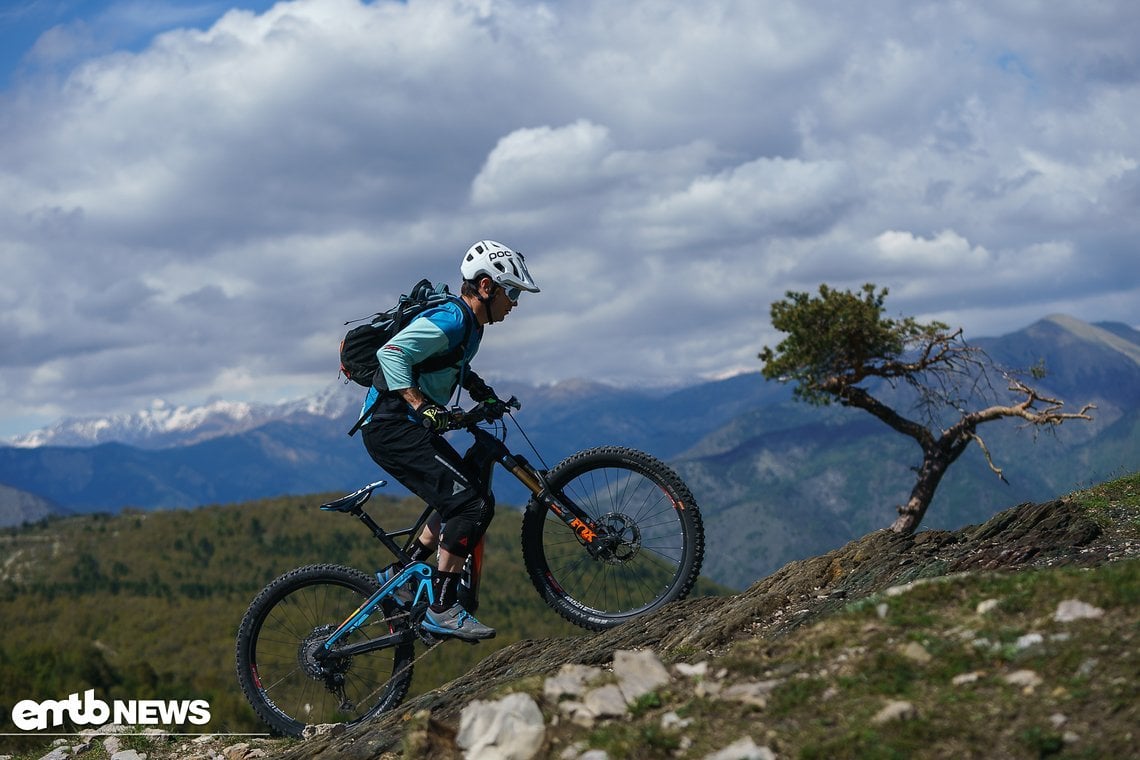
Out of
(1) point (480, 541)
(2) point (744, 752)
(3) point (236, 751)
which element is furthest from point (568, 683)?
(3) point (236, 751)

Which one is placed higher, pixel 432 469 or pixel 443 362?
pixel 443 362

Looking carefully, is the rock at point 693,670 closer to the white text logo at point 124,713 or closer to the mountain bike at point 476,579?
the mountain bike at point 476,579

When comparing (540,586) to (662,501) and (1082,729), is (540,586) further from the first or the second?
(1082,729)

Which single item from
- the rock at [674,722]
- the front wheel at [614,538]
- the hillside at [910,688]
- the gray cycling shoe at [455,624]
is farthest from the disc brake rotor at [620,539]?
the rock at [674,722]

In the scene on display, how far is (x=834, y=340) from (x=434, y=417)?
2532cm

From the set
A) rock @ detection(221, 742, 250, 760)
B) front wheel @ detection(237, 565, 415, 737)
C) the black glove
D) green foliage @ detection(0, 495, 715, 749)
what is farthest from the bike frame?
green foliage @ detection(0, 495, 715, 749)

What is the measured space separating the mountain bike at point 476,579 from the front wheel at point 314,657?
1 cm

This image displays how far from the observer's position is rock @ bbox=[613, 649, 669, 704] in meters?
6.60

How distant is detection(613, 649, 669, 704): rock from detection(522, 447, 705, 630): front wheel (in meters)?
2.48

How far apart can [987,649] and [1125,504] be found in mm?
6765

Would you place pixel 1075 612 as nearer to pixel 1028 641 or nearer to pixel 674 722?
pixel 1028 641

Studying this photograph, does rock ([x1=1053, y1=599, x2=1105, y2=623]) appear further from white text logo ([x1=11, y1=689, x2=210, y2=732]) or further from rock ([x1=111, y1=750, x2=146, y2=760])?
white text logo ([x1=11, y1=689, x2=210, y2=732])

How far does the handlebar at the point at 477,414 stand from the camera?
9211 mm

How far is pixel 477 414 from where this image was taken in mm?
9422
